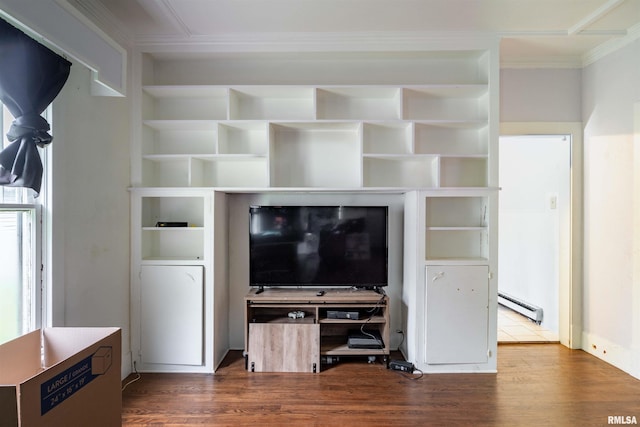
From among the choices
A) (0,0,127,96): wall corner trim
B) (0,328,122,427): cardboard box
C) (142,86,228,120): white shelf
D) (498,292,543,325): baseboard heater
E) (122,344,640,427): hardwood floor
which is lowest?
(122,344,640,427): hardwood floor

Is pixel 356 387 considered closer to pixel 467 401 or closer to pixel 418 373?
pixel 418 373

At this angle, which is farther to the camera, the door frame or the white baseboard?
the door frame

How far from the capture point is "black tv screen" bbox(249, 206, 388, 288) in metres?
2.84

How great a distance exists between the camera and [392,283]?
305 centimetres

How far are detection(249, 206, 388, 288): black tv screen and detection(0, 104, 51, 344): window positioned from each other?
138cm

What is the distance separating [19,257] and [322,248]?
192 centimetres

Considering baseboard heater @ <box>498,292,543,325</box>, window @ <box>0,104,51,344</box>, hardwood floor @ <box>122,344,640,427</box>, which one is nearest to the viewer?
window @ <box>0,104,51,344</box>

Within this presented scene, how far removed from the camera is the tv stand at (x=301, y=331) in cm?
269

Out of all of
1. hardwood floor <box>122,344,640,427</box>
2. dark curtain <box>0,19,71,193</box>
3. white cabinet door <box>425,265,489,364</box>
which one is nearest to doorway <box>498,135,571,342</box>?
hardwood floor <box>122,344,640,427</box>

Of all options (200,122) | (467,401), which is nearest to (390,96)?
(200,122)

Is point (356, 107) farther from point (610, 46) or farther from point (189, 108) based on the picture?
point (610, 46)

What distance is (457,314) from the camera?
8.74 ft

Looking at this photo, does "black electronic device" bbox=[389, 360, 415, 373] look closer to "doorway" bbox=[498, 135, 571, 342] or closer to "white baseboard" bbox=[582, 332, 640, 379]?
"doorway" bbox=[498, 135, 571, 342]

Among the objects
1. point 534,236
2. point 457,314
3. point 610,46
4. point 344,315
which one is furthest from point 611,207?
point 344,315
